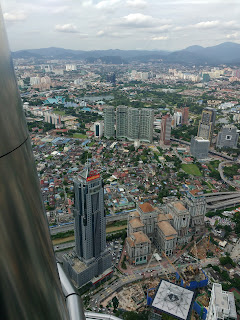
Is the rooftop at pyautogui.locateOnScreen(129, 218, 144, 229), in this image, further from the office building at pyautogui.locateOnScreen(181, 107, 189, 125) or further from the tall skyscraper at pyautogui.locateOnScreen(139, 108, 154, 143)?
the office building at pyautogui.locateOnScreen(181, 107, 189, 125)

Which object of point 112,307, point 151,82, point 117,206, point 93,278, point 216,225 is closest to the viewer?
point 112,307

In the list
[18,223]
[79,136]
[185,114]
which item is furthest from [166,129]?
[18,223]

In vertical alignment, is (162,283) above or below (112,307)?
above

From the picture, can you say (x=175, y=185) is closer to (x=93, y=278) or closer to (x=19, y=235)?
(x=93, y=278)

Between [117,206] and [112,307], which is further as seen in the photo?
[117,206]

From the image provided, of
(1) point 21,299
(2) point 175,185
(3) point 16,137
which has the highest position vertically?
(3) point 16,137

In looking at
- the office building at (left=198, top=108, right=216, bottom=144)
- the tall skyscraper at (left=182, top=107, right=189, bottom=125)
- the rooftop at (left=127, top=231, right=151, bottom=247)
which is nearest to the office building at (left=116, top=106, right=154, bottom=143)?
the office building at (left=198, top=108, right=216, bottom=144)

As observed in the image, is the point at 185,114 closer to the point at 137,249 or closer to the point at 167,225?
the point at 167,225

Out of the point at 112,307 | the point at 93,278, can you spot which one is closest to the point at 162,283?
the point at 112,307
